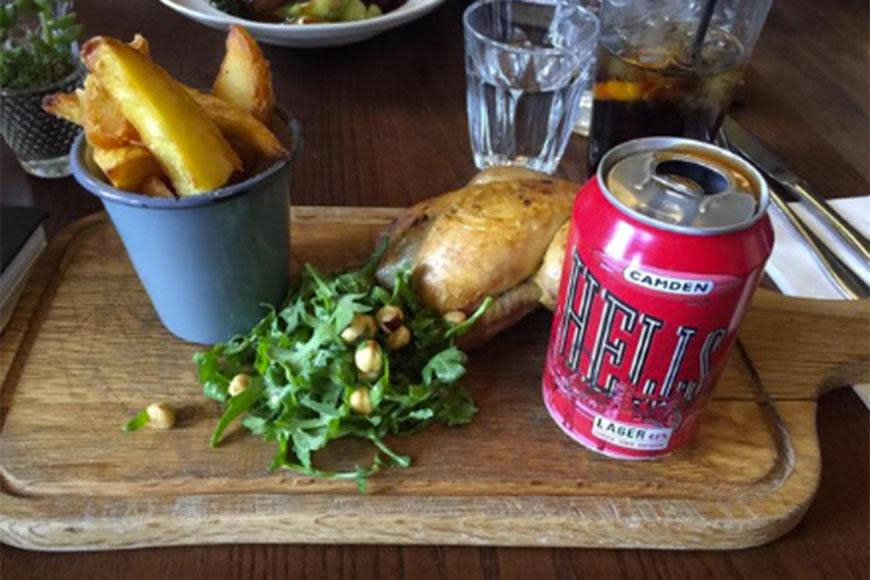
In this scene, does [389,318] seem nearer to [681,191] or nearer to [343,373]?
[343,373]

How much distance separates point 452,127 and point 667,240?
0.63m

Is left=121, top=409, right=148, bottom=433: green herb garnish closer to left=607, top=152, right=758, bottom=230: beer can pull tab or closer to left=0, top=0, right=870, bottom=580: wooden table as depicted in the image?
left=0, top=0, right=870, bottom=580: wooden table

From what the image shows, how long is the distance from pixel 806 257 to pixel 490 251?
43 centimetres

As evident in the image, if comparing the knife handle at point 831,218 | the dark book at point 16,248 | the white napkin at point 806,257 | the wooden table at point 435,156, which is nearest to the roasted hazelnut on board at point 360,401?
the wooden table at point 435,156

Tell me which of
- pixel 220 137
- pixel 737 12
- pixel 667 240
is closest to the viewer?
pixel 667 240

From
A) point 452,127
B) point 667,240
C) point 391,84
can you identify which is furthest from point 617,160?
point 391,84

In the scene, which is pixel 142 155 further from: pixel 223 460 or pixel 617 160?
pixel 617 160

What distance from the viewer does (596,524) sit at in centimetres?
61

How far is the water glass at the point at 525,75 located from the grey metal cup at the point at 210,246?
359 millimetres

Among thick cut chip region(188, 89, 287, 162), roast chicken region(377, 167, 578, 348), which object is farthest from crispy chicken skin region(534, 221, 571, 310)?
thick cut chip region(188, 89, 287, 162)

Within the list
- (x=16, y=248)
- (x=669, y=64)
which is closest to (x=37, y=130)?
(x=16, y=248)

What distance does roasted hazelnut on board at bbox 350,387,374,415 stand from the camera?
25.0 inches

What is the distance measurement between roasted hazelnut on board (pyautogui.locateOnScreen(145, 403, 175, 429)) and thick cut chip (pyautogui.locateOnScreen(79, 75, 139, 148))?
21 centimetres

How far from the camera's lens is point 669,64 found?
0.90 m
